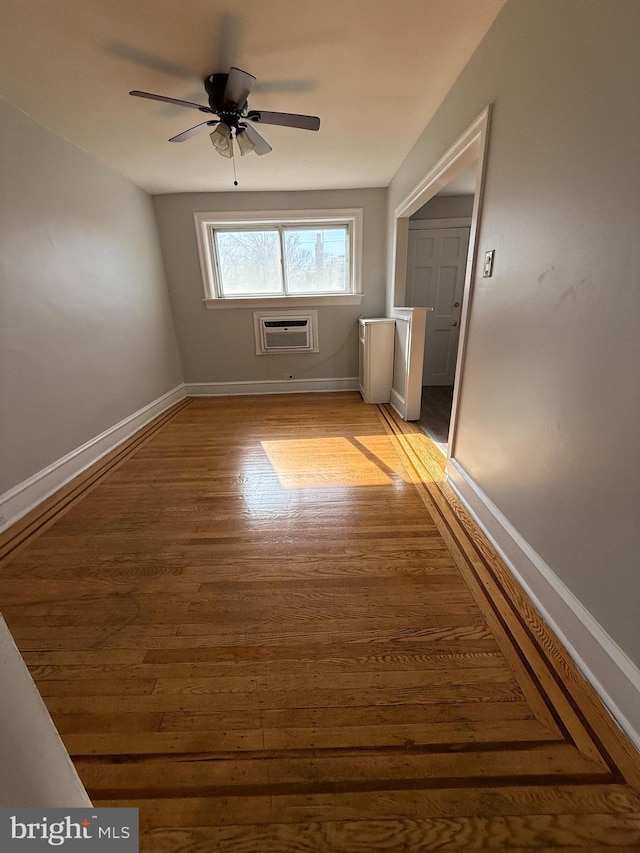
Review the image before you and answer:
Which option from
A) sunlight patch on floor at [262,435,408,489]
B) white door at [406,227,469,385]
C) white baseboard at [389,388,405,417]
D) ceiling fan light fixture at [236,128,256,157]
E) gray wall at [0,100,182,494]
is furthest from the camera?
white door at [406,227,469,385]

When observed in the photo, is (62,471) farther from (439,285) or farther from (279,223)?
(439,285)

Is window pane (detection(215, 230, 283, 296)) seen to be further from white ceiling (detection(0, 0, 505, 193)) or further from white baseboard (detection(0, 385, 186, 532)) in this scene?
white baseboard (detection(0, 385, 186, 532))

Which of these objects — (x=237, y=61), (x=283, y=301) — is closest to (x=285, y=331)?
(x=283, y=301)

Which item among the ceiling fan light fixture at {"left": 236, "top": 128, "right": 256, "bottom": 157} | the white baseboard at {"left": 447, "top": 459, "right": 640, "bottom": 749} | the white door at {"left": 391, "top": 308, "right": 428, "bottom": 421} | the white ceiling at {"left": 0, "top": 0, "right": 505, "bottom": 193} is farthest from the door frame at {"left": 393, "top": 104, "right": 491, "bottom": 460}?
the ceiling fan light fixture at {"left": 236, "top": 128, "right": 256, "bottom": 157}

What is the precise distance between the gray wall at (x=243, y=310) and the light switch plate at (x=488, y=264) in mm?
2576

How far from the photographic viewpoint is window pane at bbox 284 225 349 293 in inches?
157

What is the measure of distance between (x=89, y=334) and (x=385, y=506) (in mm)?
2671

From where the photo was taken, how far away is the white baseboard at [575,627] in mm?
893

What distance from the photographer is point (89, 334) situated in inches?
104

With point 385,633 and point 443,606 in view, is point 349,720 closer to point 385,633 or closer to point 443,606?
point 385,633

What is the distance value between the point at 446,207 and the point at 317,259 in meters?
1.73

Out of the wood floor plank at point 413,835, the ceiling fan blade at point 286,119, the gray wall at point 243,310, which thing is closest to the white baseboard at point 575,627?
the wood floor plank at point 413,835

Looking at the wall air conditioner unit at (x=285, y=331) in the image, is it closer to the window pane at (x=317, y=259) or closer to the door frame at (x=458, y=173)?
the window pane at (x=317, y=259)

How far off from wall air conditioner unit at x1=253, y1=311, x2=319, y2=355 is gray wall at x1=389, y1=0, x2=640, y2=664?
2.72 m
